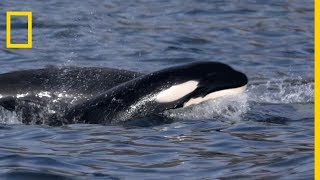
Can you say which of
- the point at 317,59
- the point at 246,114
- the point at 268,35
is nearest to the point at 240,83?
the point at 246,114

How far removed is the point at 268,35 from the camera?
2022 centimetres

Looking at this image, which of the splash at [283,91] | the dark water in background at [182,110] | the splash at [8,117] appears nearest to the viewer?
the dark water in background at [182,110]

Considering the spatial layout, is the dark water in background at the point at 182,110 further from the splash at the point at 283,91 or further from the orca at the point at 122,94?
the orca at the point at 122,94

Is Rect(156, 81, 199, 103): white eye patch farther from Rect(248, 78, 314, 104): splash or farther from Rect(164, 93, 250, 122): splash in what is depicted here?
Rect(248, 78, 314, 104): splash

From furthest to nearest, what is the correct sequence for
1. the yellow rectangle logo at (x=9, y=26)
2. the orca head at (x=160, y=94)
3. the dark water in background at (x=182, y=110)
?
the yellow rectangle logo at (x=9, y=26) → the orca head at (x=160, y=94) → the dark water in background at (x=182, y=110)

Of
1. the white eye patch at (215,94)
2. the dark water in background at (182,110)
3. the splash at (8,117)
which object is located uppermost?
the white eye patch at (215,94)

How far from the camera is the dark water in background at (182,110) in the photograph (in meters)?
9.05

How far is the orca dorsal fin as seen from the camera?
38.7ft

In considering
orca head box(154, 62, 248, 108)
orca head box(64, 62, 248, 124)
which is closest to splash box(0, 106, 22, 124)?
orca head box(64, 62, 248, 124)

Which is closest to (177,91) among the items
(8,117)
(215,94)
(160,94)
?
(160,94)

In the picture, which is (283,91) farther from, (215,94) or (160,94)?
(160,94)

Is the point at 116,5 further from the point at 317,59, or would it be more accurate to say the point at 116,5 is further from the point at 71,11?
the point at 317,59

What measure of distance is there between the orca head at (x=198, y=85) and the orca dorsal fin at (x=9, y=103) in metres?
1.67

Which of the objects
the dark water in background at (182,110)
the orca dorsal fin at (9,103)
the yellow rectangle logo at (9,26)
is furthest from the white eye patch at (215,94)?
the yellow rectangle logo at (9,26)
